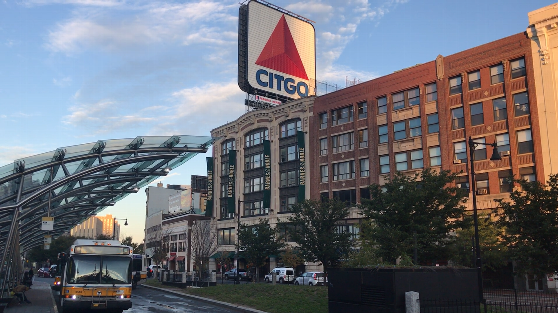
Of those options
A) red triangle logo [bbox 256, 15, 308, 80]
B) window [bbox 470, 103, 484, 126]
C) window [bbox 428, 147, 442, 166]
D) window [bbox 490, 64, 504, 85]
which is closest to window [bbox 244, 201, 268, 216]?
red triangle logo [bbox 256, 15, 308, 80]

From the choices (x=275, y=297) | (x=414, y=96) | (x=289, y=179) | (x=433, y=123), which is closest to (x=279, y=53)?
(x=289, y=179)

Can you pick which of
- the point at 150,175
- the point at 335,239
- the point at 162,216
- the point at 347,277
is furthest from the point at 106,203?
the point at 162,216

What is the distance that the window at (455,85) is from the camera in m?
50.9

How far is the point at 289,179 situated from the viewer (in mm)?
68750

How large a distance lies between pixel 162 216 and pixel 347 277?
98.1 metres

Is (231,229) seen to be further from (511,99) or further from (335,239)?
(511,99)

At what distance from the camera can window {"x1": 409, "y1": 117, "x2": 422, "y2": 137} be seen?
177ft

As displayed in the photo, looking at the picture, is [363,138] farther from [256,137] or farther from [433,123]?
[256,137]

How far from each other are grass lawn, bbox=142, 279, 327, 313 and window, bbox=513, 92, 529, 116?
2776 centimetres

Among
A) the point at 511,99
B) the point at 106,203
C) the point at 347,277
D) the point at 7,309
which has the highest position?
the point at 511,99

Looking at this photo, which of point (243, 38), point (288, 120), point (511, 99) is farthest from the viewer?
point (243, 38)

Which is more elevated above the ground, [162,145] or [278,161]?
[278,161]

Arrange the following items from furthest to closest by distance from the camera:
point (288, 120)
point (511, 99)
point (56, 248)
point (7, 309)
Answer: point (56, 248)
point (288, 120)
point (511, 99)
point (7, 309)

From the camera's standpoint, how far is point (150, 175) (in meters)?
32.7
